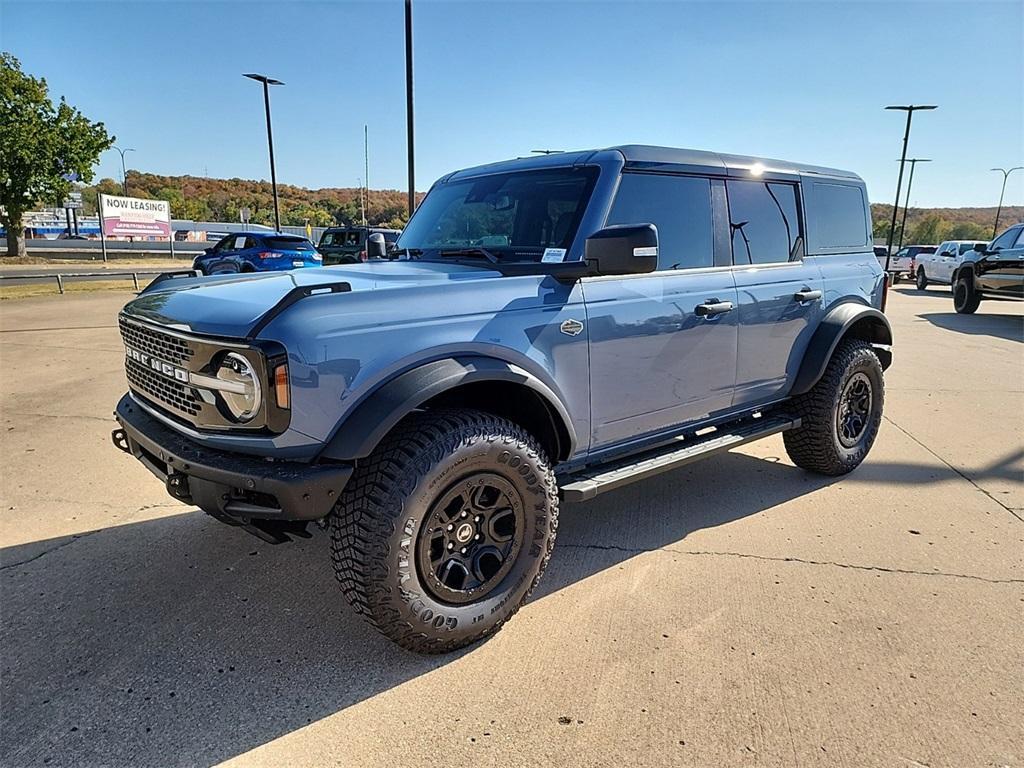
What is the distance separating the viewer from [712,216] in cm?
374

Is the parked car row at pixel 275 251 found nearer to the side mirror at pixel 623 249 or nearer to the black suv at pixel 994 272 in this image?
the black suv at pixel 994 272

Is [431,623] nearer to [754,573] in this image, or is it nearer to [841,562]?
[754,573]

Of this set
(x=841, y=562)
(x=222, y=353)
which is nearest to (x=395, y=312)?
(x=222, y=353)

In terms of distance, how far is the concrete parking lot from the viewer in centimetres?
222

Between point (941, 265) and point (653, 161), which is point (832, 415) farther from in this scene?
point (941, 265)

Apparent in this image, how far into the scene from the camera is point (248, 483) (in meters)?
2.30

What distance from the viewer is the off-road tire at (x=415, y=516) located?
2418mm

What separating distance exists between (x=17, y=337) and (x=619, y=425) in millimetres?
10163

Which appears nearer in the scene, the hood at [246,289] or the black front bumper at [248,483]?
the black front bumper at [248,483]

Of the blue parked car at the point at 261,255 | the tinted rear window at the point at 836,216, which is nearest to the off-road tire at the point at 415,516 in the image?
the tinted rear window at the point at 836,216

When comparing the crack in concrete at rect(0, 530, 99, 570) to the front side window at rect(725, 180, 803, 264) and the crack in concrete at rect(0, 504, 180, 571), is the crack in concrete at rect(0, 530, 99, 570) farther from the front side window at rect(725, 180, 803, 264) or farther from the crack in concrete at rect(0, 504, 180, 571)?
the front side window at rect(725, 180, 803, 264)

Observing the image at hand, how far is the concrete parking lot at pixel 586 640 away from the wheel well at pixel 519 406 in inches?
28.7

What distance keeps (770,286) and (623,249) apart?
1.57 metres

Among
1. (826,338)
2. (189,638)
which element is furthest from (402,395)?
(826,338)
